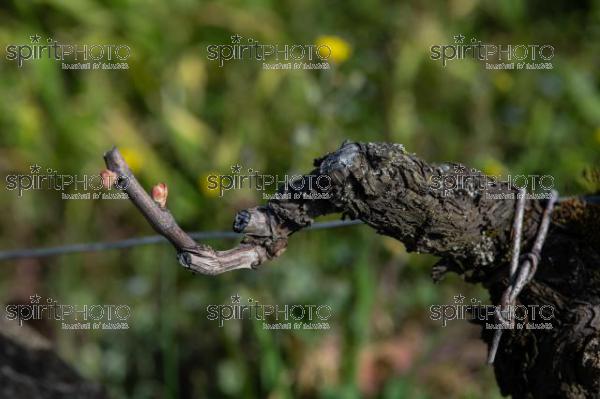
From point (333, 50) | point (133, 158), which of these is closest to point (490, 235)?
point (333, 50)

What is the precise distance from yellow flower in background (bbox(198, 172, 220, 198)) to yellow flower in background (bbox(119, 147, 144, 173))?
0.29 metres

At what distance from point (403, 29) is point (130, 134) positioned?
1509mm

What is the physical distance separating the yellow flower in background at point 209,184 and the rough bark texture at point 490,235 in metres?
1.71

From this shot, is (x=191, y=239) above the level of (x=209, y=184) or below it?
below

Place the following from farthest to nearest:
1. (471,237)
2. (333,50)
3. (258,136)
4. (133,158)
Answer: (258,136)
(133,158)
(333,50)
(471,237)

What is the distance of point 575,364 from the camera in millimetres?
1566

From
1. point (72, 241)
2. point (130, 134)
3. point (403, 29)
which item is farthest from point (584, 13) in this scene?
point (72, 241)

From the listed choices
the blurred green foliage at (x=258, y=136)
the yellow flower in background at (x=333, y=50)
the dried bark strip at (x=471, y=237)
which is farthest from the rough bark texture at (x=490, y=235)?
the yellow flower in background at (x=333, y=50)

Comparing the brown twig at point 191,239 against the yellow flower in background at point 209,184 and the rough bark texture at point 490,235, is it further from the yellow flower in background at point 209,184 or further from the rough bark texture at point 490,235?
the yellow flower in background at point 209,184

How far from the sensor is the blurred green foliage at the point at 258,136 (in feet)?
10.7

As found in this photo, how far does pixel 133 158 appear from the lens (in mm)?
3740

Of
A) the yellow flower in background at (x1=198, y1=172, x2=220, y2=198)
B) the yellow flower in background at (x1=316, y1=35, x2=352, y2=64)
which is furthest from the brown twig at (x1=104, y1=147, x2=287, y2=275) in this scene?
the yellow flower in background at (x1=316, y1=35, x2=352, y2=64)

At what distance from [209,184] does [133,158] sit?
17.4 inches

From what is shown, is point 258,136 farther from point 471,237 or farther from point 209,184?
point 471,237
